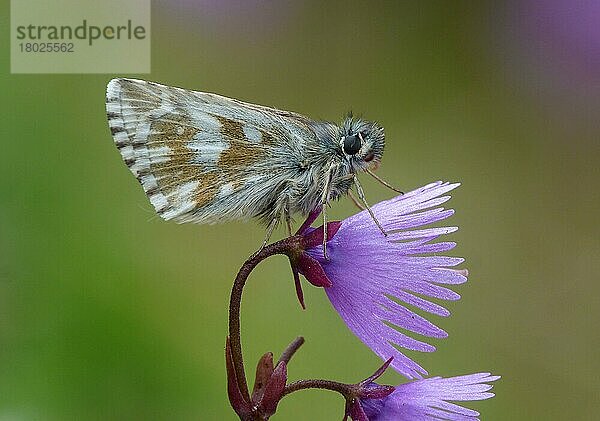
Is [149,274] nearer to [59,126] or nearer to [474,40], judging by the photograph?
Result: [59,126]

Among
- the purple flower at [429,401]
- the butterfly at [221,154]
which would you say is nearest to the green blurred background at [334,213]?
the purple flower at [429,401]

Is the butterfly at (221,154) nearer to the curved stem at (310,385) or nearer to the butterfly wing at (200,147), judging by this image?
the butterfly wing at (200,147)

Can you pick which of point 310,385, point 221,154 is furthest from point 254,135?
point 310,385

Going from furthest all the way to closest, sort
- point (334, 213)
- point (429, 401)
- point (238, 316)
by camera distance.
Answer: point (334, 213) → point (429, 401) → point (238, 316)

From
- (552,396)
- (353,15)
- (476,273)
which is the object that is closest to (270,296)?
(476,273)

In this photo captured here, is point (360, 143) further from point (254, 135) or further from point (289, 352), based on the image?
point (289, 352)

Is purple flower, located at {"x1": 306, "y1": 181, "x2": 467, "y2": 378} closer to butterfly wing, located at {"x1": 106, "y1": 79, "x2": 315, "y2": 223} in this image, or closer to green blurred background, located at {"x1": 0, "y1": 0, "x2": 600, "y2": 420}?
butterfly wing, located at {"x1": 106, "y1": 79, "x2": 315, "y2": 223}
